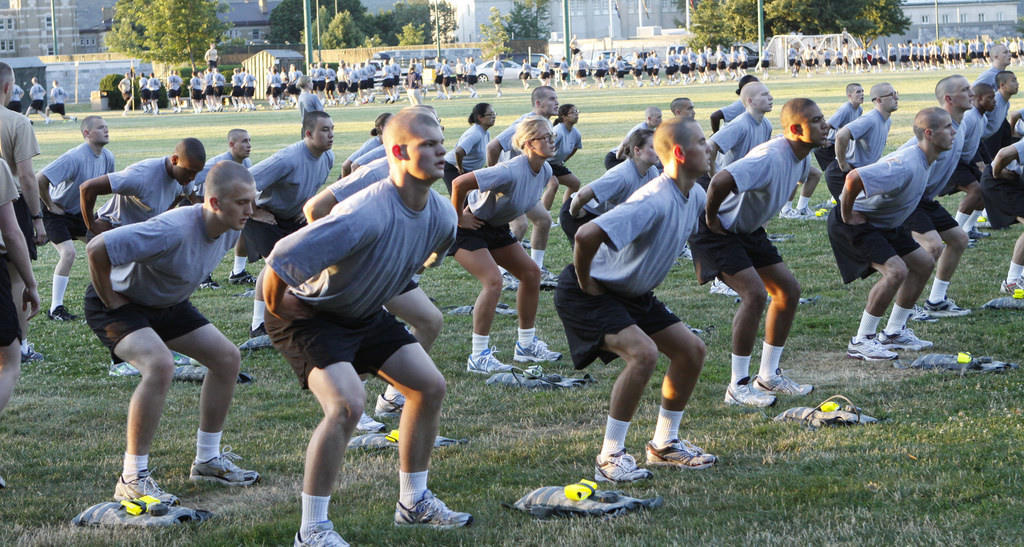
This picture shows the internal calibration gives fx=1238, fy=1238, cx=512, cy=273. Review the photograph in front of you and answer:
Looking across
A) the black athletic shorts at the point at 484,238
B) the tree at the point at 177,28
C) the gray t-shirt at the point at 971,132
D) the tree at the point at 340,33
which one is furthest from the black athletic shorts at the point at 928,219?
the tree at the point at 340,33

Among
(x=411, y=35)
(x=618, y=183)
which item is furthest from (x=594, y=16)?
(x=618, y=183)

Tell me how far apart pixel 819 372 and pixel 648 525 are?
328 centimetres

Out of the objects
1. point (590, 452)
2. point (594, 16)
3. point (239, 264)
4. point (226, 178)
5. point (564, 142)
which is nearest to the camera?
point (226, 178)

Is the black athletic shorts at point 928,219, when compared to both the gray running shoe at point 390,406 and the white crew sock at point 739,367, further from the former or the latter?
the gray running shoe at point 390,406

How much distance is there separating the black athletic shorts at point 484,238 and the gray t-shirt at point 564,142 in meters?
3.37

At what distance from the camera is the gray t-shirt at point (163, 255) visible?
5191 millimetres

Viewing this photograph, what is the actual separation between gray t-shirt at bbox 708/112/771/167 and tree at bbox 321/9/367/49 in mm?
83725

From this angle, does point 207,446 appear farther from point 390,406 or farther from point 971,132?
point 971,132

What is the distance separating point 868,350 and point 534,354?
221cm

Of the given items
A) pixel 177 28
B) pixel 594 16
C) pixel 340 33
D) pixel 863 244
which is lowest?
pixel 863 244

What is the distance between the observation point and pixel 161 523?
16.8ft

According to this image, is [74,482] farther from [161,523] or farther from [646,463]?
[646,463]

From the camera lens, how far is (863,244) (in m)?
8.07

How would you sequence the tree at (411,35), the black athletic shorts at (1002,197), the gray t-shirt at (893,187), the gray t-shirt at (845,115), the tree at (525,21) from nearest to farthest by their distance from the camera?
the gray t-shirt at (893,187) < the black athletic shorts at (1002,197) < the gray t-shirt at (845,115) < the tree at (411,35) < the tree at (525,21)
